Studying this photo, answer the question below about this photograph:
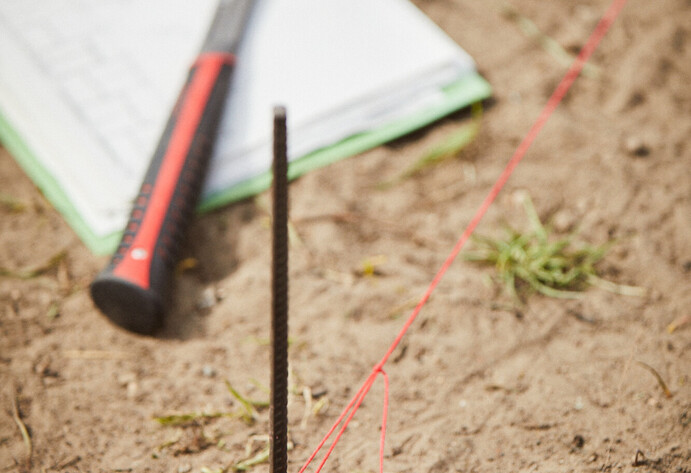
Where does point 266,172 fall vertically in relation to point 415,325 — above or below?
above

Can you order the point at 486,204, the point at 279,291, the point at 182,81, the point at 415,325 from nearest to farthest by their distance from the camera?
1. the point at 279,291
2. the point at 415,325
3. the point at 486,204
4. the point at 182,81

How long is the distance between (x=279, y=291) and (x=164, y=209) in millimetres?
433

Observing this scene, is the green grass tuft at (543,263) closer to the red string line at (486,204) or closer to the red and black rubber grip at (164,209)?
the red string line at (486,204)

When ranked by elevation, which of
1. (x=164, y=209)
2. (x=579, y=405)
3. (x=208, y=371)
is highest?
(x=164, y=209)

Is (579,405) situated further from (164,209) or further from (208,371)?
(164,209)

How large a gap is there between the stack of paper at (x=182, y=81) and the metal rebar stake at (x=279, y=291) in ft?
1.70

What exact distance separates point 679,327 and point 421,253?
378mm

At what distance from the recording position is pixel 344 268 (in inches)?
36.3

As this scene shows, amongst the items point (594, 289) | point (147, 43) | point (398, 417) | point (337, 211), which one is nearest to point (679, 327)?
point (594, 289)

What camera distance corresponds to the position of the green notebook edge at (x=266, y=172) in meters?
0.95

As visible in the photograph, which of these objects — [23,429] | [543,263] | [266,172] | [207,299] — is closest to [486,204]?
[543,263]

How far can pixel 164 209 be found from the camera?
2.79 feet

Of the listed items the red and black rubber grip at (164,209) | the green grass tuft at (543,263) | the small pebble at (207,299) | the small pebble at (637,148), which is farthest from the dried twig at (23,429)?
the small pebble at (637,148)

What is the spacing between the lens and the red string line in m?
0.72
